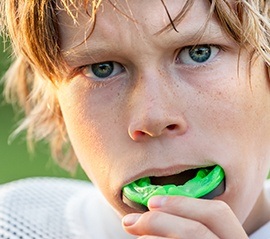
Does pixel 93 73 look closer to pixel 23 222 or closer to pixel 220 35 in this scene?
pixel 220 35

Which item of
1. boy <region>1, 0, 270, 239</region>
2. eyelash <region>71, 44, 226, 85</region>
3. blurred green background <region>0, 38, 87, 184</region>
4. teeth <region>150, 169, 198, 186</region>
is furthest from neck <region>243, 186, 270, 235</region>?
blurred green background <region>0, 38, 87, 184</region>

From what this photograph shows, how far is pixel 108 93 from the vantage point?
1.47 metres

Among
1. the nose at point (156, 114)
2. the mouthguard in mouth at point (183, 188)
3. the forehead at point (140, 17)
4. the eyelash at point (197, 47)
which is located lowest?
the mouthguard in mouth at point (183, 188)

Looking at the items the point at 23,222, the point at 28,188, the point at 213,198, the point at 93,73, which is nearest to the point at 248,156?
the point at 213,198

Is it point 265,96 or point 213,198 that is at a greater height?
point 265,96

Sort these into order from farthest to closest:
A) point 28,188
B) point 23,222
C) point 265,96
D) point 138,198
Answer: point 28,188
point 23,222
point 265,96
point 138,198

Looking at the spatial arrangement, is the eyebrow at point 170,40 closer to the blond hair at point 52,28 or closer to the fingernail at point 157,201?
the blond hair at point 52,28

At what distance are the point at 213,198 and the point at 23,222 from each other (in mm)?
416

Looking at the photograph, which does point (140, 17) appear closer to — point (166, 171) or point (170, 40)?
point (170, 40)

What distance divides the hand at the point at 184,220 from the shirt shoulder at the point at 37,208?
361 millimetres

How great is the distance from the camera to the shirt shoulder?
1636 mm

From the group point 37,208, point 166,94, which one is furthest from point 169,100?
point 37,208

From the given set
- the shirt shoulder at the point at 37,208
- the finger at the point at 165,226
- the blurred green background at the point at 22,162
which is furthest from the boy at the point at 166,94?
the blurred green background at the point at 22,162

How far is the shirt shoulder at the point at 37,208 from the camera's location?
164 centimetres
